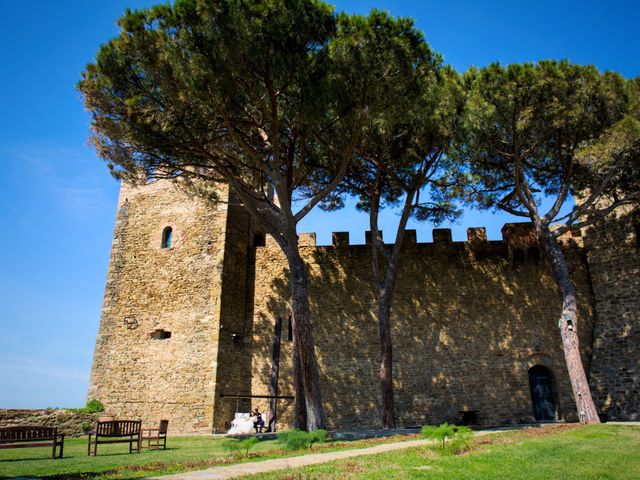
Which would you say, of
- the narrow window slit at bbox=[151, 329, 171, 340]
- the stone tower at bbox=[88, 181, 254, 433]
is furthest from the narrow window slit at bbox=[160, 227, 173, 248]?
the narrow window slit at bbox=[151, 329, 171, 340]

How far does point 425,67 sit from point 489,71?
2418 mm

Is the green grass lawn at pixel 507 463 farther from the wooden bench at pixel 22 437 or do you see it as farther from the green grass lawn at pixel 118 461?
the wooden bench at pixel 22 437

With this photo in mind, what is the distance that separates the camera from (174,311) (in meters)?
12.8

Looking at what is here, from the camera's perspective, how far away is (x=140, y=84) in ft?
30.5

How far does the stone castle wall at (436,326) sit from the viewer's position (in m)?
12.2

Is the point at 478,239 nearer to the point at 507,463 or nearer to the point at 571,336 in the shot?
the point at 571,336

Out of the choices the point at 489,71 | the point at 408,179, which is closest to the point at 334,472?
the point at 408,179

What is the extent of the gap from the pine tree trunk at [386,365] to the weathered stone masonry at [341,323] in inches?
71.3

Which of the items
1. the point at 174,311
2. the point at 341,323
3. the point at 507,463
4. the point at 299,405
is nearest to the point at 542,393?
the point at 341,323

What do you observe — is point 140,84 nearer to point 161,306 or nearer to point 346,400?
point 161,306

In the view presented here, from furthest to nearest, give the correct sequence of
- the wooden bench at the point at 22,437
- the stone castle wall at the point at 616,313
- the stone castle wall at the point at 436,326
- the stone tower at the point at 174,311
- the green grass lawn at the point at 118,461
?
the stone castle wall at the point at 436,326
the stone tower at the point at 174,311
the stone castle wall at the point at 616,313
the wooden bench at the point at 22,437
the green grass lawn at the point at 118,461

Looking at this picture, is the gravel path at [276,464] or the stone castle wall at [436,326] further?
the stone castle wall at [436,326]

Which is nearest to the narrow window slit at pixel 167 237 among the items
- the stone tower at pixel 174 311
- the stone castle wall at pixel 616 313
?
the stone tower at pixel 174 311

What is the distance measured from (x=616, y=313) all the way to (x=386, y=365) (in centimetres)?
624
